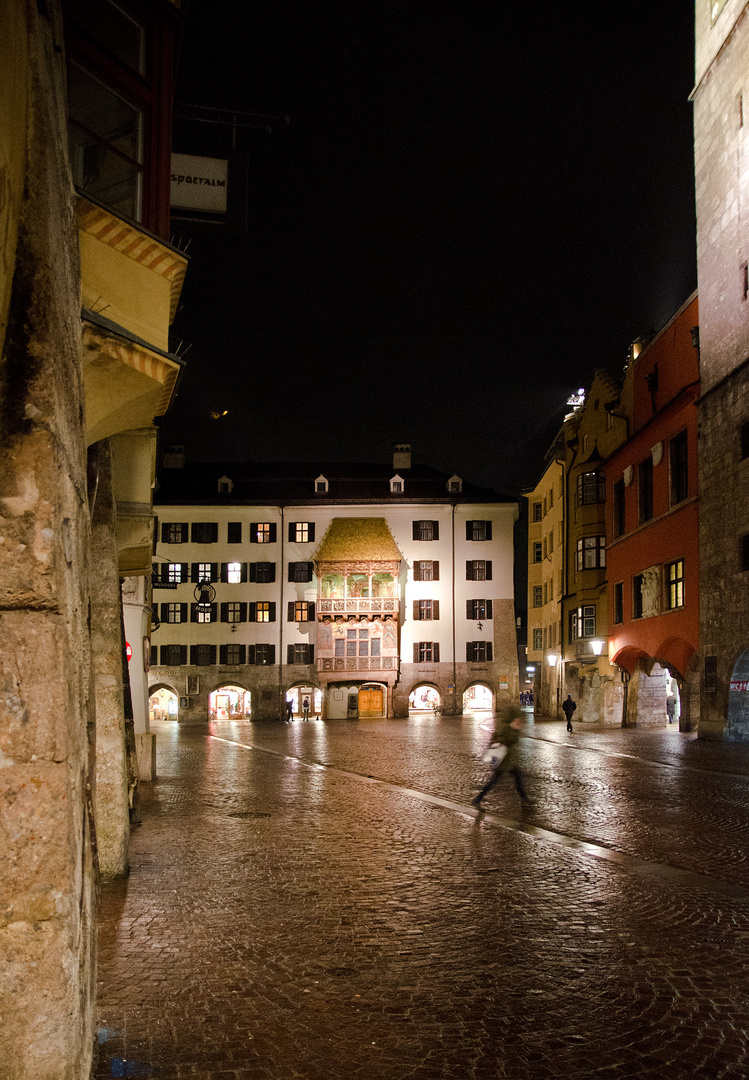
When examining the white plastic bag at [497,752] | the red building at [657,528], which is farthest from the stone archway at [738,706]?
the white plastic bag at [497,752]

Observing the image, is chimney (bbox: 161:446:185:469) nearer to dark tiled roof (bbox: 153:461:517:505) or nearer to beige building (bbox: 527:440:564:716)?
dark tiled roof (bbox: 153:461:517:505)

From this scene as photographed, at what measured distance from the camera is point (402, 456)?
213ft

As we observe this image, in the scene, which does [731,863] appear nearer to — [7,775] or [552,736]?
[7,775]

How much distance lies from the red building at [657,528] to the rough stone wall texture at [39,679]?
28.5 m

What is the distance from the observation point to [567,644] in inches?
1857

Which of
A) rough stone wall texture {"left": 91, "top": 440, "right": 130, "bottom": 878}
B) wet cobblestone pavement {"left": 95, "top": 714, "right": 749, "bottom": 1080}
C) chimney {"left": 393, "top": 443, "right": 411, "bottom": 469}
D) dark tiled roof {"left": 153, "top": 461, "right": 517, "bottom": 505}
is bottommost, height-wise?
wet cobblestone pavement {"left": 95, "top": 714, "right": 749, "bottom": 1080}

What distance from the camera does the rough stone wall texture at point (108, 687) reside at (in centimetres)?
846

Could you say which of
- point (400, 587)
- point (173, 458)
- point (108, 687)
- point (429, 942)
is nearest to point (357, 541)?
point (400, 587)

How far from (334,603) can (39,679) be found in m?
54.1

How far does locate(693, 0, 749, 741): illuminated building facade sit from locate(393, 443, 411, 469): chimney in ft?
116

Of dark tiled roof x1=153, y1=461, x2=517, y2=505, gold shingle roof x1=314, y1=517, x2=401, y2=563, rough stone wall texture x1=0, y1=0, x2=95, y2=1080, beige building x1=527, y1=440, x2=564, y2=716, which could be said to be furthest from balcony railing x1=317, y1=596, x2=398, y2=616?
rough stone wall texture x1=0, y1=0, x2=95, y2=1080

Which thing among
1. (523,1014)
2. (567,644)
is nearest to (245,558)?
(567,644)

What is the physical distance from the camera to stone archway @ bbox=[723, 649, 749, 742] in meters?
26.1

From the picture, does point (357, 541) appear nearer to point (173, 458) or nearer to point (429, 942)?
point (173, 458)
